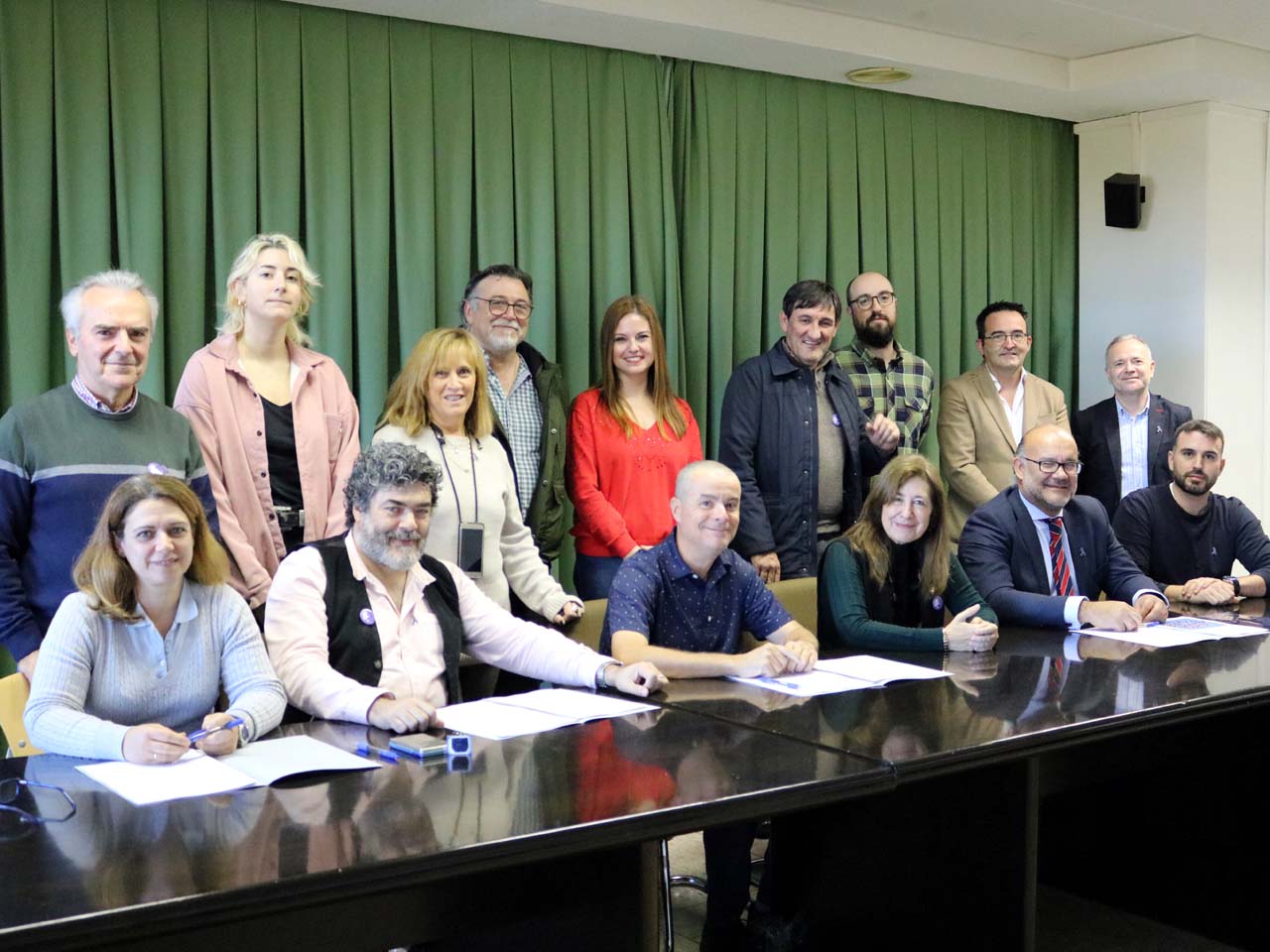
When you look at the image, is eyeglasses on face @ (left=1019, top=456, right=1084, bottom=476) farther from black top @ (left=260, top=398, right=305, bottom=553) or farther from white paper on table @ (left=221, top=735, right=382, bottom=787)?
white paper on table @ (left=221, top=735, right=382, bottom=787)

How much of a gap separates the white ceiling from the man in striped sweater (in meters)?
1.89

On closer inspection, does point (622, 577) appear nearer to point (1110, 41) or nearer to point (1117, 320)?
point (1110, 41)

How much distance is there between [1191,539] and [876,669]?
6.08ft

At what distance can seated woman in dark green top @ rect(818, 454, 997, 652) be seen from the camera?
352cm

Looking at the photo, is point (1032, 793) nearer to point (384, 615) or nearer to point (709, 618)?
point (709, 618)

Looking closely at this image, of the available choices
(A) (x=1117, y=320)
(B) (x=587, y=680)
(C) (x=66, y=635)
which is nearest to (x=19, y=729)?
(C) (x=66, y=635)

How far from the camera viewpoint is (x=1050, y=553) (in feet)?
13.0

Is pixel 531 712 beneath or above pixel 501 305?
beneath

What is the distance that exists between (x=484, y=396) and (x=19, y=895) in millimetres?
2107

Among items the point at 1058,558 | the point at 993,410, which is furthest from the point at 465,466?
the point at 993,410

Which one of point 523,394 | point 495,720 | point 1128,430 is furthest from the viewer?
point 1128,430

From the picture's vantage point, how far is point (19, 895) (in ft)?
5.35

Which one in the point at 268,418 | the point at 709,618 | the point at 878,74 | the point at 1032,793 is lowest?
the point at 1032,793

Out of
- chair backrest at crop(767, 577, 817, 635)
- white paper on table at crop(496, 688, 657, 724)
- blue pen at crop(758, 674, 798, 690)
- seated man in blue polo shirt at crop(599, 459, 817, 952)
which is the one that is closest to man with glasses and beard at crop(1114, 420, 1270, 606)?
chair backrest at crop(767, 577, 817, 635)
